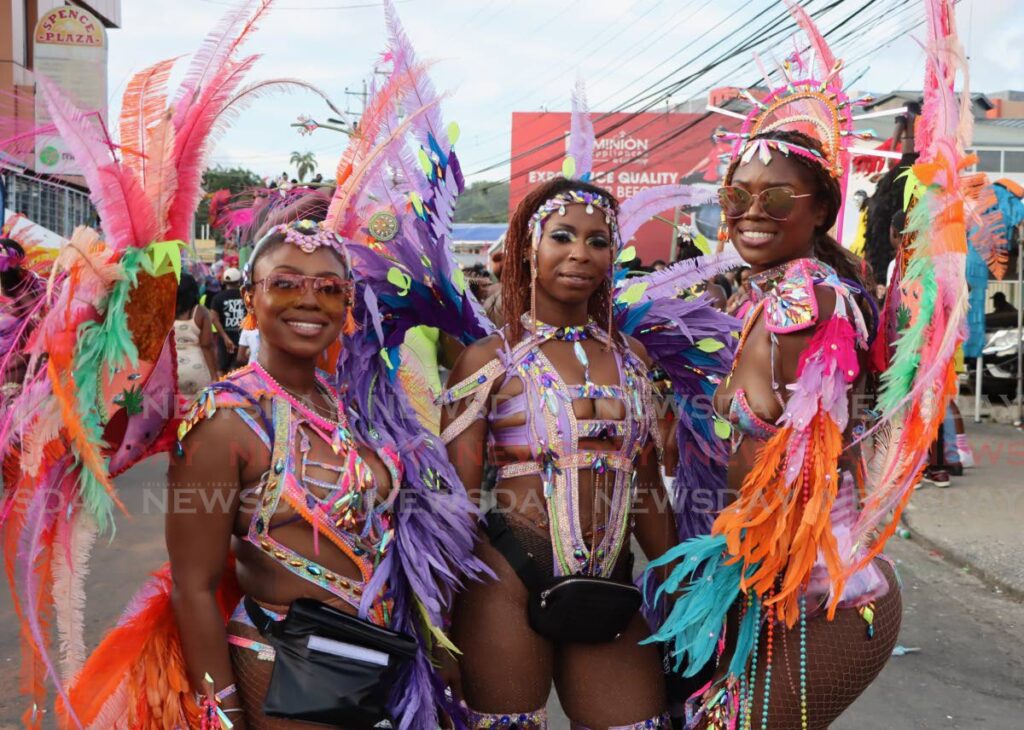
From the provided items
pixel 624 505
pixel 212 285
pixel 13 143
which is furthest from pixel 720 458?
pixel 212 285

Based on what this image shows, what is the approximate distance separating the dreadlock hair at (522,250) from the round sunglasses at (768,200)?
0.47 m

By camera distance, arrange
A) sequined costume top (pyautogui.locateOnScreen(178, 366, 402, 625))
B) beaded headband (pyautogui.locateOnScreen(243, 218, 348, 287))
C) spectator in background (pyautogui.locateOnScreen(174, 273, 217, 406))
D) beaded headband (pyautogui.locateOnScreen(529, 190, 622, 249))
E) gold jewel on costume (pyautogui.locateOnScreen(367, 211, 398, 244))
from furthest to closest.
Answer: spectator in background (pyautogui.locateOnScreen(174, 273, 217, 406))
gold jewel on costume (pyautogui.locateOnScreen(367, 211, 398, 244))
beaded headband (pyautogui.locateOnScreen(529, 190, 622, 249))
beaded headband (pyautogui.locateOnScreen(243, 218, 348, 287))
sequined costume top (pyautogui.locateOnScreen(178, 366, 402, 625))

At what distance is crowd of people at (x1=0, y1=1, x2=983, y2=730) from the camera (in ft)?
7.41

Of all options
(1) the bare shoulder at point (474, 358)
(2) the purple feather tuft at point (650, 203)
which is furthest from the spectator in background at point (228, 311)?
(1) the bare shoulder at point (474, 358)

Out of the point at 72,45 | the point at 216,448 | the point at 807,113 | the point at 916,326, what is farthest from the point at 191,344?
the point at 916,326

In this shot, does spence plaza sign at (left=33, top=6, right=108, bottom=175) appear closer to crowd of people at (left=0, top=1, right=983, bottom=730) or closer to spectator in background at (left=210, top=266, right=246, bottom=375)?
spectator in background at (left=210, top=266, right=246, bottom=375)

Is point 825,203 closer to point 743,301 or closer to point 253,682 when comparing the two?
point 743,301

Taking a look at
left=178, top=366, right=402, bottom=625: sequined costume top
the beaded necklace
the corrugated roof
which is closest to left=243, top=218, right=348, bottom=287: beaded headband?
left=178, top=366, right=402, bottom=625: sequined costume top

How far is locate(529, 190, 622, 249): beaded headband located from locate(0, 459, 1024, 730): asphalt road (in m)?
2.18

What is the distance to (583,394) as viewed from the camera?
2.80 metres

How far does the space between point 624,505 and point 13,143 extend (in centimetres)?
186

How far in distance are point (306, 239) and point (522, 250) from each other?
2.48 feet

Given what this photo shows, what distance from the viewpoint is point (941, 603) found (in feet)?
18.1

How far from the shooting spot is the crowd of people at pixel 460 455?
88.9 inches
